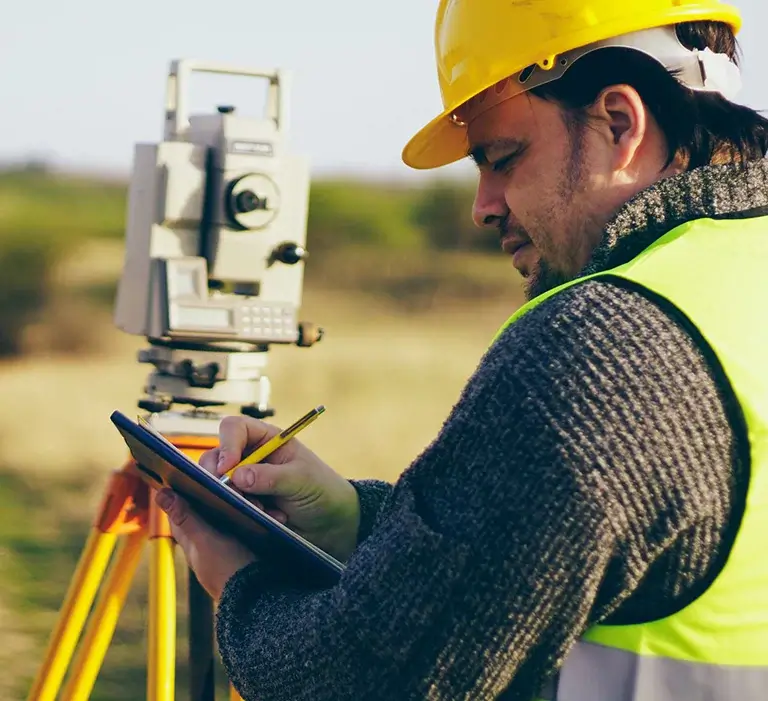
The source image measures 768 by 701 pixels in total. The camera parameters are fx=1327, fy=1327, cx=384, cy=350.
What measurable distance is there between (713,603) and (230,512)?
0.55m

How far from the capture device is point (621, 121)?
1.55 metres

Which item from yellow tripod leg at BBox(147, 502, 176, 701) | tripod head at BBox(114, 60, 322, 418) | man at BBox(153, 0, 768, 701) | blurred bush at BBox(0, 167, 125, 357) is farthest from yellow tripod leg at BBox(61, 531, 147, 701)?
blurred bush at BBox(0, 167, 125, 357)

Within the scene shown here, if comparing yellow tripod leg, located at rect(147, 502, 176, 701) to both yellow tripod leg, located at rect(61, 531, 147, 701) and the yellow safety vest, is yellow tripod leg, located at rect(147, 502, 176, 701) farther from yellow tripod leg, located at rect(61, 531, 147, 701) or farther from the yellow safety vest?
the yellow safety vest

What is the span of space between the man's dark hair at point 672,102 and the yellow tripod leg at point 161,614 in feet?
3.96

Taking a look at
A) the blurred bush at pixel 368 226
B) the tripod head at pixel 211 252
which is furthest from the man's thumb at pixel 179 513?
the blurred bush at pixel 368 226

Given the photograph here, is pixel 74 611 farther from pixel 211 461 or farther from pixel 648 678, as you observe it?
pixel 648 678

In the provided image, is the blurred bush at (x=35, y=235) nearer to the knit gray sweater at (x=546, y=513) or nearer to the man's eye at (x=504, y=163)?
the man's eye at (x=504, y=163)

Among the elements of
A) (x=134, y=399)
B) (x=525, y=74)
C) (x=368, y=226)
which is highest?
(x=368, y=226)

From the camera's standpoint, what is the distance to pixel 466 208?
18719 millimetres

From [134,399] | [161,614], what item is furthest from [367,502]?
[134,399]

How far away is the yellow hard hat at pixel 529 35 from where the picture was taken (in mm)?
1588

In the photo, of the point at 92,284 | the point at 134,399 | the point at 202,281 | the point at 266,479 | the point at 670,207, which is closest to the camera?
the point at 670,207

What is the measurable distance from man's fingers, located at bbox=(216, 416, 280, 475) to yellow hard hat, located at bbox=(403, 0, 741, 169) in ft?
1.73

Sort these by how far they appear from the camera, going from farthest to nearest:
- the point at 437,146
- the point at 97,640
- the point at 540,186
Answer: the point at 97,640, the point at 437,146, the point at 540,186
